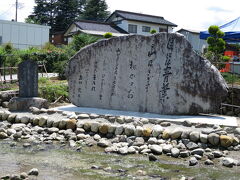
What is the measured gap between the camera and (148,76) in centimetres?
1050

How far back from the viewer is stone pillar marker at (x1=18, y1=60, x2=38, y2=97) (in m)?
11.5

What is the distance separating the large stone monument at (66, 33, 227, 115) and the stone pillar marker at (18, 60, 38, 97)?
1.11 m

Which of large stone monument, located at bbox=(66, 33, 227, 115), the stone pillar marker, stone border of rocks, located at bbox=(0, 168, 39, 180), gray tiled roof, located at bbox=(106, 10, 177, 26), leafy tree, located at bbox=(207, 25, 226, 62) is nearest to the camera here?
stone border of rocks, located at bbox=(0, 168, 39, 180)

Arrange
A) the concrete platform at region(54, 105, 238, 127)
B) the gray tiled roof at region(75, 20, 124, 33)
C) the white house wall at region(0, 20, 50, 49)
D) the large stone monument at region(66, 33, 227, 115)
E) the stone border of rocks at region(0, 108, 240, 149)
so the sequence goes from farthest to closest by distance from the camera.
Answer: the gray tiled roof at region(75, 20, 124, 33)
the white house wall at region(0, 20, 50, 49)
the large stone monument at region(66, 33, 227, 115)
the concrete platform at region(54, 105, 238, 127)
the stone border of rocks at region(0, 108, 240, 149)

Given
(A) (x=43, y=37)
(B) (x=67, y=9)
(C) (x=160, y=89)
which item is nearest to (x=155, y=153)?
(C) (x=160, y=89)

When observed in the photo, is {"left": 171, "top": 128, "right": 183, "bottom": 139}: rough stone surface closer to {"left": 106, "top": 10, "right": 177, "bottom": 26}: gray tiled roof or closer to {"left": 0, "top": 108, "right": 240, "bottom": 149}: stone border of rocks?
{"left": 0, "top": 108, "right": 240, "bottom": 149}: stone border of rocks

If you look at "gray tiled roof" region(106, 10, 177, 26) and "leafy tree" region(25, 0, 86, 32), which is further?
"leafy tree" region(25, 0, 86, 32)

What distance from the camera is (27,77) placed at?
37.7 feet

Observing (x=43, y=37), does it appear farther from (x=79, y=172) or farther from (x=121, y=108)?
(x=79, y=172)

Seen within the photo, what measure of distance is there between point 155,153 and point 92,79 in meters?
4.46

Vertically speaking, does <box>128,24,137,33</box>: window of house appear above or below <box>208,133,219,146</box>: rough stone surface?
above

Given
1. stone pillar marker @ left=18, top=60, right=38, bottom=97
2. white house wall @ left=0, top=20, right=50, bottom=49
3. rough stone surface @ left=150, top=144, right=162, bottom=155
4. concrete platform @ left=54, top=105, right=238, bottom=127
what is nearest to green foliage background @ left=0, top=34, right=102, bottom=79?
white house wall @ left=0, top=20, right=50, bottom=49

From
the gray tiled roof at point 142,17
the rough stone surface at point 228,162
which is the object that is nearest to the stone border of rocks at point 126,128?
the rough stone surface at point 228,162

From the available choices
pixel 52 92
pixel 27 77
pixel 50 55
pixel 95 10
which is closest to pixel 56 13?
pixel 95 10
